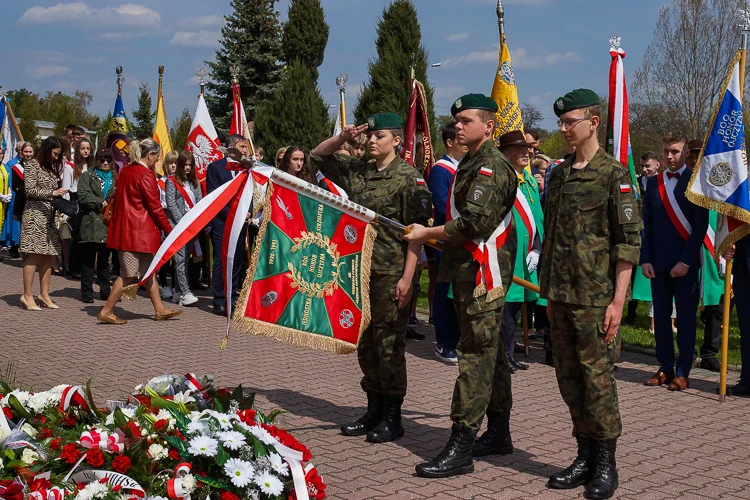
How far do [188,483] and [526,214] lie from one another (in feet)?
17.4

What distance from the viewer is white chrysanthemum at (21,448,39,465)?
4559mm

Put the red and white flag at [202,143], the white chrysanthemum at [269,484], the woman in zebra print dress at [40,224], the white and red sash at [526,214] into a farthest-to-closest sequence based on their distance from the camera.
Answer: the red and white flag at [202,143], the woman in zebra print dress at [40,224], the white and red sash at [526,214], the white chrysanthemum at [269,484]

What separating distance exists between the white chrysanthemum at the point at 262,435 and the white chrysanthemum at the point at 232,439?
123mm

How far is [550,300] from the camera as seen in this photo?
5.44 m

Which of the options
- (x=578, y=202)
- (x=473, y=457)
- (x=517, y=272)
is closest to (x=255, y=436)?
(x=473, y=457)

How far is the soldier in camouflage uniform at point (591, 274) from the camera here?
514 cm

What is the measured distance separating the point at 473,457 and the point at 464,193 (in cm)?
173

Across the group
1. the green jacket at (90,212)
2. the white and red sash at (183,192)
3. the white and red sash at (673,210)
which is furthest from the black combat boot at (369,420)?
the green jacket at (90,212)

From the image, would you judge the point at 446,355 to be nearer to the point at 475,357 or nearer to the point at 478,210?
the point at 475,357

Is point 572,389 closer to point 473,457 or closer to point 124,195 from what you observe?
point 473,457

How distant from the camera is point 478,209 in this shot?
5414 millimetres

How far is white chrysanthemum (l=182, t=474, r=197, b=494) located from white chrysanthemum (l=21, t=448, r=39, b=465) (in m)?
0.84

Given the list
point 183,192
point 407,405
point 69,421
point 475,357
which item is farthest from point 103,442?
point 183,192

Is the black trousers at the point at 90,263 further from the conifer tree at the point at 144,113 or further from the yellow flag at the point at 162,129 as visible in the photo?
the conifer tree at the point at 144,113
